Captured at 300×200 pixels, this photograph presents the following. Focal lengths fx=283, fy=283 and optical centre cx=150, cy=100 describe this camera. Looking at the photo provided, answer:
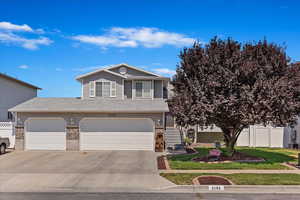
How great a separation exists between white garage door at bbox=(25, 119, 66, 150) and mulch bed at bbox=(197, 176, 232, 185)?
42.9 ft

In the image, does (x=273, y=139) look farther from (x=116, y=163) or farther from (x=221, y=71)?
(x=116, y=163)

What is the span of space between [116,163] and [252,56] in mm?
9548

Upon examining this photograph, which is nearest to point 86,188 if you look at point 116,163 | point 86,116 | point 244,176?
point 116,163

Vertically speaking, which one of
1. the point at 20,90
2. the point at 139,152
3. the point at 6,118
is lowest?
the point at 139,152

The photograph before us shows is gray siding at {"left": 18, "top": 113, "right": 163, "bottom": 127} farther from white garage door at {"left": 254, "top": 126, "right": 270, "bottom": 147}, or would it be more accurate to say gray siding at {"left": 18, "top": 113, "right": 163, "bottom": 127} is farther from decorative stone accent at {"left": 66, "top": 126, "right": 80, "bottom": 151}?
white garage door at {"left": 254, "top": 126, "right": 270, "bottom": 147}

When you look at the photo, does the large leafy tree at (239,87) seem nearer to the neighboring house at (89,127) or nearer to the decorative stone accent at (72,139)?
the neighboring house at (89,127)

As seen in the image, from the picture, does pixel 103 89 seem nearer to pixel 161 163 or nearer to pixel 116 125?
pixel 116 125

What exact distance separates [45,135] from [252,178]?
15.7m

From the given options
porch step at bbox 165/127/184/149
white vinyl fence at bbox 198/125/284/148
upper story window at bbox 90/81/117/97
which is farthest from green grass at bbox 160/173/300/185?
upper story window at bbox 90/81/117/97

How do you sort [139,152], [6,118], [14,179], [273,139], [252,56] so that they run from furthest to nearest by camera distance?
[6,118] → [273,139] → [139,152] → [252,56] → [14,179]

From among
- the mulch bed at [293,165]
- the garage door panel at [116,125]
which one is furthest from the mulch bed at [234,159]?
the garage door panel at [116,125]

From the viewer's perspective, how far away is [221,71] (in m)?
14.9

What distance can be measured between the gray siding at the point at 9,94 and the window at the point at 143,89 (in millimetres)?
13463

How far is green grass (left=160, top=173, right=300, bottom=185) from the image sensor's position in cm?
1110
